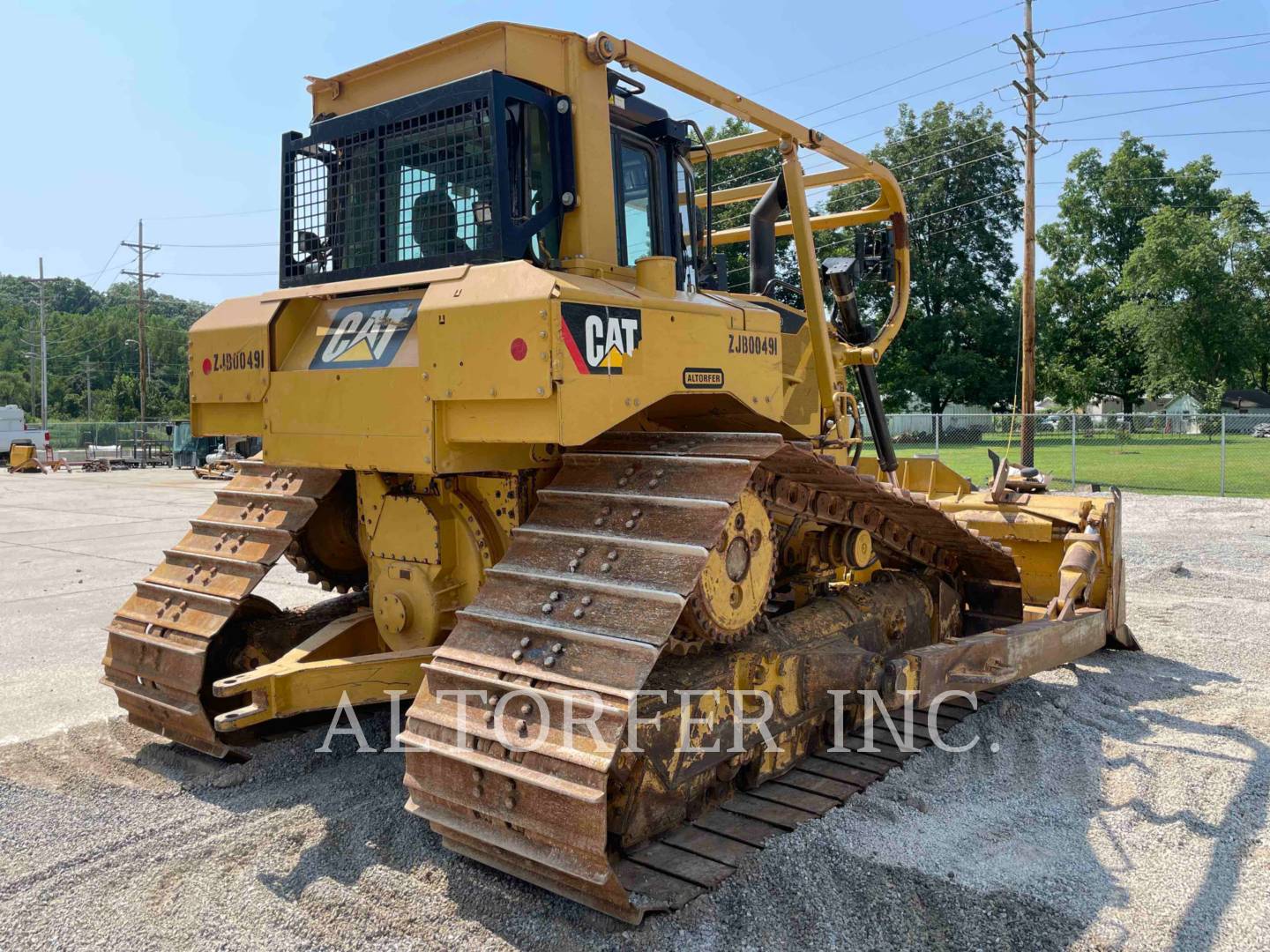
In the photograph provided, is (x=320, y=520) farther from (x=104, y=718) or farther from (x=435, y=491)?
(x=104, y=718)

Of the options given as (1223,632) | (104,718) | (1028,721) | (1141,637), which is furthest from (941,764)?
(104,718)

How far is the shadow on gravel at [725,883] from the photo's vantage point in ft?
10.8

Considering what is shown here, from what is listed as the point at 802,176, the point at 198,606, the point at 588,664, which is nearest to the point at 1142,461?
the point at 802,176

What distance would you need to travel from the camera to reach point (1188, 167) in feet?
183

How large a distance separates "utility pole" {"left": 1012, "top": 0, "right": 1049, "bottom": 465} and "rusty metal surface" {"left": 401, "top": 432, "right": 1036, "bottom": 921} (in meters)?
18.6

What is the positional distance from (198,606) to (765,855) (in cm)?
297

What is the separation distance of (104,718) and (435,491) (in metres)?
2.77

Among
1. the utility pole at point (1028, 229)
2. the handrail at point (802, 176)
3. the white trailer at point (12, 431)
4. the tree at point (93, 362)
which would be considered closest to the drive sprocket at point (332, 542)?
the handrail at point (802, 176)

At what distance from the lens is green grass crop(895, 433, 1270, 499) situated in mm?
20969

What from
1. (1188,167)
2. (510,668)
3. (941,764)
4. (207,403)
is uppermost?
(1188,167)

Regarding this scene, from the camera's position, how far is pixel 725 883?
3551mm

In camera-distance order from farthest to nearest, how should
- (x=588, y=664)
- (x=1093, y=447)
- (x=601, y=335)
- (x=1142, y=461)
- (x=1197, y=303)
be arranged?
(x=1197, y=303)
(x=1093, y=447)
(x=1142, y=461)
(x=601, y=335)
(x=588, y=664)

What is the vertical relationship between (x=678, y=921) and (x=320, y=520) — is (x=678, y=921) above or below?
below

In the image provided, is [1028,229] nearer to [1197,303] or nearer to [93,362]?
[1197,303]
